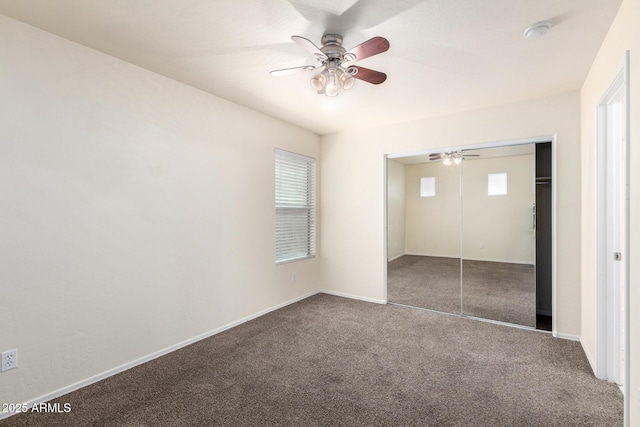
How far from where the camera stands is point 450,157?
13.0ft

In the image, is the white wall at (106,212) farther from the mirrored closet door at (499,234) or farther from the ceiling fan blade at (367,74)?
the mirrored closet door at (499,234)

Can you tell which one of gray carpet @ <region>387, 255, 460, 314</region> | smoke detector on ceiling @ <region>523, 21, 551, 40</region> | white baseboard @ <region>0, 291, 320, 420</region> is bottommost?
white baseboard @ <region>0, 291, 320, 420</region>

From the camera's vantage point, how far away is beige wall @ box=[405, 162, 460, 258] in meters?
4.05

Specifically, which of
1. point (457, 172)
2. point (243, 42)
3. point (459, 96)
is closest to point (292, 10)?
point (243, 42)

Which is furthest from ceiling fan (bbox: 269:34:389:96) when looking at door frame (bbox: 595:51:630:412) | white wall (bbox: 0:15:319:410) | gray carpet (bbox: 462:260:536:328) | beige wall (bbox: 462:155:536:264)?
gray carpet (bbox: 462:260:536:328)

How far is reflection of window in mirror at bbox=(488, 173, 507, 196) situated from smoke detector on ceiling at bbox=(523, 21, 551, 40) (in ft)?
5.91

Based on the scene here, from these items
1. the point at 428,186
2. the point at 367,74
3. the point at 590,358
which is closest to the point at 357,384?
the point at 590,358

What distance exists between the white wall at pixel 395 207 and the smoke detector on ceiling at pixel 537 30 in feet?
8.00

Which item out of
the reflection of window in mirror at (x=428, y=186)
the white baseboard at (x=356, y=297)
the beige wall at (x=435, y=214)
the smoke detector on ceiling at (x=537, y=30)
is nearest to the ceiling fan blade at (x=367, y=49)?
the smoke detector on ceiling at (x=537, y=30)

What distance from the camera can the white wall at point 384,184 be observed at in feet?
10.3

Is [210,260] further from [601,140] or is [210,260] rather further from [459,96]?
[601,140]

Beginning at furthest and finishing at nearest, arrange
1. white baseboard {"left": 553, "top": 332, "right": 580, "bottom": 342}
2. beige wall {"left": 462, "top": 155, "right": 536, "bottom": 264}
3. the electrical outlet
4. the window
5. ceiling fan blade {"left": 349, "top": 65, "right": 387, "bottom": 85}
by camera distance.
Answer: the window → beige wall {"left": 462, "top": 155, "right": 536, "bottom": 264} → white baseboard {"left": 553, "top": 332, "right": 580, "bottom": 342} → ceiling fan blade {"left": 349, "top": 65, "right": 387, "bottom": 85} → the electrical outlet

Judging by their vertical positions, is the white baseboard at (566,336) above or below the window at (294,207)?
below

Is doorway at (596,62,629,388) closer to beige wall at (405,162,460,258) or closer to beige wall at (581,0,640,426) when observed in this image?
beige wall at (581,0,640,426)
